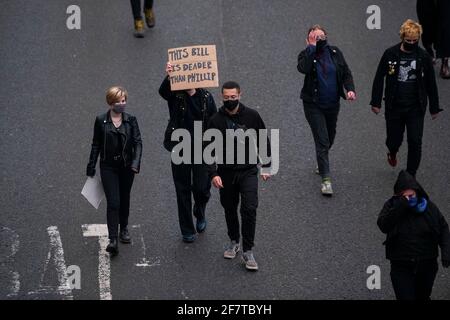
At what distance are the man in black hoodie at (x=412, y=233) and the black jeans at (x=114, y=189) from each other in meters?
2.86

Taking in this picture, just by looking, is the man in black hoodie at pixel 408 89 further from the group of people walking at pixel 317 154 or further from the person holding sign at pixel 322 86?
the person holding sign at pixel 322 86

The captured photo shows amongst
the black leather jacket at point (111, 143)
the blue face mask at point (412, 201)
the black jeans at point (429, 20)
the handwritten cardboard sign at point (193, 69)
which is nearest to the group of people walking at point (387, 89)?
the handwritten cardboard sign at point (193, 69)

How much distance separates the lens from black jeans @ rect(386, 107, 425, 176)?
516 inches

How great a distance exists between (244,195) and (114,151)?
140 centimetres

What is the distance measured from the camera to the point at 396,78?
42.8 feet

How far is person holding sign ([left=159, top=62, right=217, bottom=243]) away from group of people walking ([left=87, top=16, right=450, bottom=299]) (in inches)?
0.4

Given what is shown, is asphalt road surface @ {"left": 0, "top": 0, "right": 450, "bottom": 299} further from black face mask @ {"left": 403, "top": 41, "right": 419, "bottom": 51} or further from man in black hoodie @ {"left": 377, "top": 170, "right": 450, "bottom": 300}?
black face mask @ {"left": 403, "top": 41, "right": 419, "bottom": 51}

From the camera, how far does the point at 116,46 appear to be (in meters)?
16.4

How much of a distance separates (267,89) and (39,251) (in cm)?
465

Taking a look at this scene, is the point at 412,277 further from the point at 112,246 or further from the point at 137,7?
the point at 137,7

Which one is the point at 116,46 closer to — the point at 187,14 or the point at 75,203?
the point at 187,14

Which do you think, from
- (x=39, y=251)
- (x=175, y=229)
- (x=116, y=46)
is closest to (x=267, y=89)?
(x=116, y=46)

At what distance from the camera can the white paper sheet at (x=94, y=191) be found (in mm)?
11773
